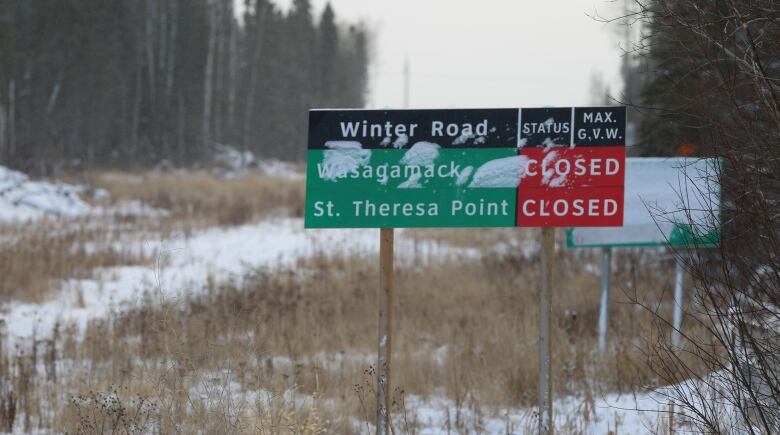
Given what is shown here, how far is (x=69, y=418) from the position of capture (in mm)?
4512

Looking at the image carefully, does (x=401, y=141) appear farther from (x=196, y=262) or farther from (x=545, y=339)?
(x=196, y=262)

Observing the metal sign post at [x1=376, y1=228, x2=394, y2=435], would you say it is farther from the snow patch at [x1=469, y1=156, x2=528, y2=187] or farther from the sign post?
the snow patch at [x1=469, y1=156, x2=528, y2=187]

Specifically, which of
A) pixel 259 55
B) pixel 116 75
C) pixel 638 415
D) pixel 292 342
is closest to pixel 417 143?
pixel 638 415

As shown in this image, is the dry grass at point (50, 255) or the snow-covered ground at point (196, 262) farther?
the dry grass at point (50, 255)

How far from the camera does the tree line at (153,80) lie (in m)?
29.4

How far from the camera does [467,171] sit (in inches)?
147

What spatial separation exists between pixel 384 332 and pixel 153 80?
1411 inches

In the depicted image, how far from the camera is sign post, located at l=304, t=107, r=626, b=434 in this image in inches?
146

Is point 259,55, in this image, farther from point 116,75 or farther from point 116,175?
point 116,175

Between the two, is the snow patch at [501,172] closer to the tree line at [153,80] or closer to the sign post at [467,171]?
the sign post at [467,171]

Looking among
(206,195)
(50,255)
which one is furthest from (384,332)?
(206,195)

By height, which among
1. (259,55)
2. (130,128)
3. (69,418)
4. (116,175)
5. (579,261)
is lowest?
(69,418)

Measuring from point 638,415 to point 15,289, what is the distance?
780 centimetres

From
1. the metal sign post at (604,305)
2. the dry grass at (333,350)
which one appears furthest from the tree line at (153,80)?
the metal sign post at (604,305)
